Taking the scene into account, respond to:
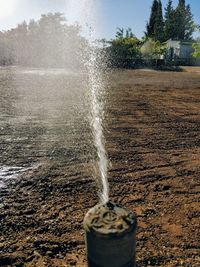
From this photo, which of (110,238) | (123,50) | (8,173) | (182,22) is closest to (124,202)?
(8,173)

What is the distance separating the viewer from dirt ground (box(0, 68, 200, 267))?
12.2 ft

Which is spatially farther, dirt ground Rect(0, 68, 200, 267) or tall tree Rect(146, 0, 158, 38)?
tall tree Rect(146, 0, 158, 38)

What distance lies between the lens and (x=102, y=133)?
28.0 feet

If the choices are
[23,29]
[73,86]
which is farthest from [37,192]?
[23,29]

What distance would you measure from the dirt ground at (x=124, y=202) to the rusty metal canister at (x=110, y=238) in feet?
4.01

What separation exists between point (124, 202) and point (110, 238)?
2.56 metres

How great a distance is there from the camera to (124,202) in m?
4.82

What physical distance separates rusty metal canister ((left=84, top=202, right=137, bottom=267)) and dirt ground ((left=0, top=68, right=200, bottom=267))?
122 centimetres

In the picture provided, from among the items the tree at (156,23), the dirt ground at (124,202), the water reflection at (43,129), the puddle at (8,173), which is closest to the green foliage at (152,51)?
the tree at (156,23)

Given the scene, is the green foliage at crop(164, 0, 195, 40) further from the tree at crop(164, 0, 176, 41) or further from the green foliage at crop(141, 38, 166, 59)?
the green foliage at crop(141, 38, 166, 59)

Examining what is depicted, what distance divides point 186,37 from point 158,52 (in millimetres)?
33477

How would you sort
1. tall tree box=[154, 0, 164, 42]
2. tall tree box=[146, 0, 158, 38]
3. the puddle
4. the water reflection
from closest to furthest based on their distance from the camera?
the puddle < the water reflection < tall tree box=[154, 0, 164, 42] < tall tree box=[146, 0, 158, 38]

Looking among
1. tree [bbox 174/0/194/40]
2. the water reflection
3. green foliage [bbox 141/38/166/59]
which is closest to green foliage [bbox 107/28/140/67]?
green foliage [bbox 141/38/166/59]

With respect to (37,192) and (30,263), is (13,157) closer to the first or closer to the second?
(37,192)
